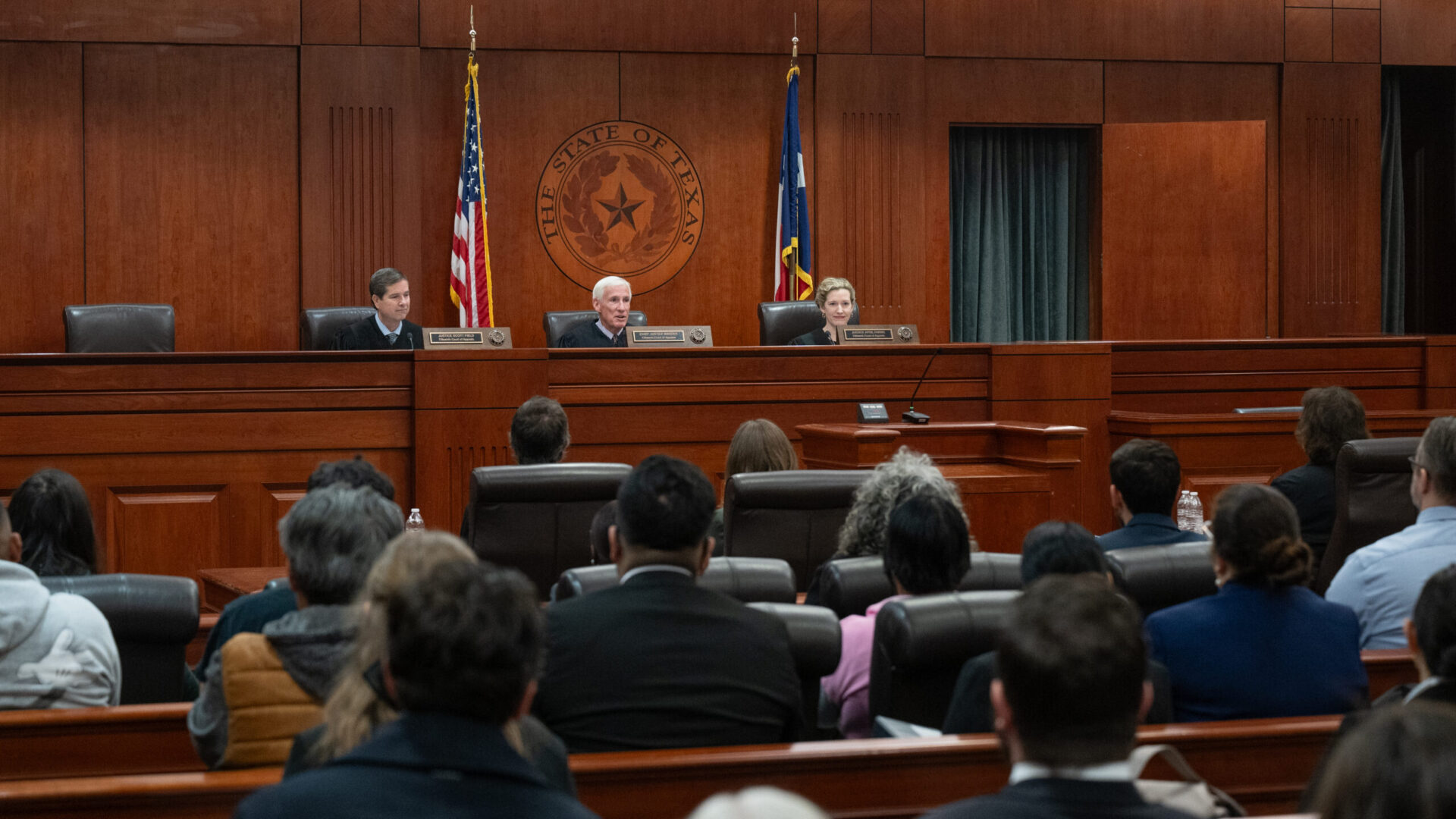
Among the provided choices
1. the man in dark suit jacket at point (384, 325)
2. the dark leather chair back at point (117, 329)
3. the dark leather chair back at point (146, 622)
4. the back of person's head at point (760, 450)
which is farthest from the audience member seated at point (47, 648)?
the dark leather chair back at point (117, 329)

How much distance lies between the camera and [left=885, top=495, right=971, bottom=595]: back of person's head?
2.84 meters

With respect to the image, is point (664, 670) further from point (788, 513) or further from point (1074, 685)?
point (788, 513)

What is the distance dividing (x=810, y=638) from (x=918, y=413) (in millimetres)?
3782

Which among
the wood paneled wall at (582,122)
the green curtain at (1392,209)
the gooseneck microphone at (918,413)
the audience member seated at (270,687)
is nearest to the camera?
the audience member seated at (270,687)

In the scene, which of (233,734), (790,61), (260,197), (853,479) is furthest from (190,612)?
(790,61)

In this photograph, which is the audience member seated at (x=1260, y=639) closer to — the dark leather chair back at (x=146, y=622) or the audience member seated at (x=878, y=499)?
the audience member seated at (x=878, y=499)

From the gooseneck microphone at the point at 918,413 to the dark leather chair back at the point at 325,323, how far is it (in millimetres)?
2880

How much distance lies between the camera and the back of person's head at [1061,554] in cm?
262

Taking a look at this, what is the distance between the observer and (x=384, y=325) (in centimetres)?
748

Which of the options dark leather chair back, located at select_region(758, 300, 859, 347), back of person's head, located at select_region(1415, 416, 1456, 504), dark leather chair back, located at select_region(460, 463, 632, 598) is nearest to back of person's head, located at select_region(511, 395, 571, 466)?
dark leather chair back, located at select_region(460, 463, 632, 598)

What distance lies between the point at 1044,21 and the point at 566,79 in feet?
10.2

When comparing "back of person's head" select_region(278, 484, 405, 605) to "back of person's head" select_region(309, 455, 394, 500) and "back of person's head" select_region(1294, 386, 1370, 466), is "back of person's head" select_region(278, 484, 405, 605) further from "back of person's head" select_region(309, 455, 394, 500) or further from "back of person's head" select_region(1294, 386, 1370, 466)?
"back of person's head" select_region(1294, 386, 1370, 466)

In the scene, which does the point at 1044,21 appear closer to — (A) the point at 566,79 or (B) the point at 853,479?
(A) the point at 566,79

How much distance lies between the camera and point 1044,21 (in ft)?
30.8
